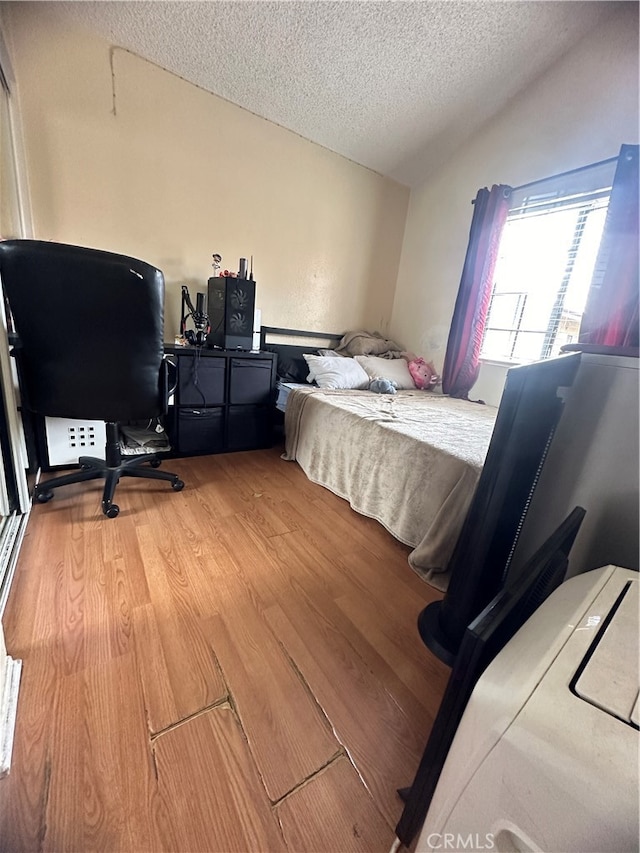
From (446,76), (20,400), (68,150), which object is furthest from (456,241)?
(20,400)

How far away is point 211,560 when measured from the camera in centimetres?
141

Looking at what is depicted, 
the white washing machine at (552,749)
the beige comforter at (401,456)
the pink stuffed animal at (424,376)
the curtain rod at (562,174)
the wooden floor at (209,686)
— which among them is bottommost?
the wooden floor at (209,686)

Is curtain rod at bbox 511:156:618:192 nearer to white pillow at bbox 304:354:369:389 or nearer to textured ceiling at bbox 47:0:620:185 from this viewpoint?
textured ceiling at bbox 47:0:620:185

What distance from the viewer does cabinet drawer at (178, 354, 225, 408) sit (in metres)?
2.21

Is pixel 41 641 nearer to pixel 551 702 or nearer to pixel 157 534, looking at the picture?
pixel 157 534

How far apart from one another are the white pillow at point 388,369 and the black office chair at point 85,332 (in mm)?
1834

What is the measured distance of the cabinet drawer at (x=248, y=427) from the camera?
2.50 meters

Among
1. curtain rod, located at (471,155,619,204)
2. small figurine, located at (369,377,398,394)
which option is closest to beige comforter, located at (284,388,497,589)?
small figurine, located at (369,377,398,394)

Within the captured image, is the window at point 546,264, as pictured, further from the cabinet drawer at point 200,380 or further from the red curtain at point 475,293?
the cabinet drawer at point 200,380

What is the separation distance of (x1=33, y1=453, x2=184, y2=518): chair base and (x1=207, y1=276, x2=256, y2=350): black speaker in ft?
3.22

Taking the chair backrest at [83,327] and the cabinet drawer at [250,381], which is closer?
the chair backrest at [83,327]

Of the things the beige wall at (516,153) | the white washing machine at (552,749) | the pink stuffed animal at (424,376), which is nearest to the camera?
the white washing machine at (552,749)

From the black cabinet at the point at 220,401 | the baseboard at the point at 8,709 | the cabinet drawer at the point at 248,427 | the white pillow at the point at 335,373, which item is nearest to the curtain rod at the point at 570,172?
the white pillow at the point at 335,373

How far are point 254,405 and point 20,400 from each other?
134 centimetres
